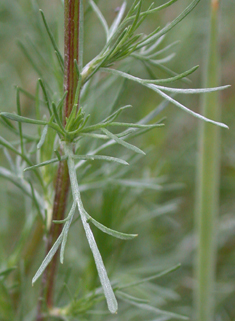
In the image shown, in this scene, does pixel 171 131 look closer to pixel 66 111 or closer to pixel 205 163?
pixel 205 163

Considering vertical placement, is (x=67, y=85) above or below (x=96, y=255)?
above

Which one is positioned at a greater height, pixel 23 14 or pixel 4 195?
pixel 23 14

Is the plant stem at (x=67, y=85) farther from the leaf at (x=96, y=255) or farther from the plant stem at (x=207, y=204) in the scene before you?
the plant stem at (x=207, y=204)

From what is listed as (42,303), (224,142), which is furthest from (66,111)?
(224,142)

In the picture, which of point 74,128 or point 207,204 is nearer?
point 74,128

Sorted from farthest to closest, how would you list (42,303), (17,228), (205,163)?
(17,228), (205,163), (42,303)

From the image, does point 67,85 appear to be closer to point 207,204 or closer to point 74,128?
point 74,128

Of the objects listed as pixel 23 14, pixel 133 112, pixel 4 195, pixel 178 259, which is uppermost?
pixel 23 14

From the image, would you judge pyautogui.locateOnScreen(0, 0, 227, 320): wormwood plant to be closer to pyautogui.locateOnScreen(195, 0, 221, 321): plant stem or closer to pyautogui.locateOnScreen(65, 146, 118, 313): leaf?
pyautogui.locateOnScreen(65, 146, 118, 313): leaf

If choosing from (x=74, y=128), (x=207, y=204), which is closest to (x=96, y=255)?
(x=74, y=128)

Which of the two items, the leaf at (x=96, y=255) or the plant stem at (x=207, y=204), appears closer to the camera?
the leaf at (x=96, y=255)

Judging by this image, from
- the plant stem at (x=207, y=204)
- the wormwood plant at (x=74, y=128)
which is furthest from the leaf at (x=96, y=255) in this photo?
the plant stem at (x=207, y=204)
